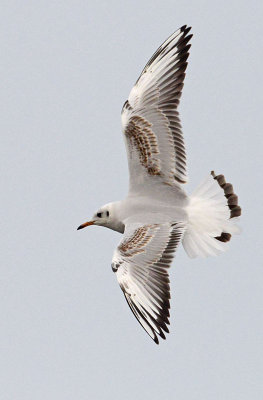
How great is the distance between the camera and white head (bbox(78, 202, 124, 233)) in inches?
323

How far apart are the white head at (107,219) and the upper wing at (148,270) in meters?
0.56

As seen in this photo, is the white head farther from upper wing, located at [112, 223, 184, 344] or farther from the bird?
upper wing, located at [112, 223, 184, 344]

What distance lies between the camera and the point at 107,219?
328 inches

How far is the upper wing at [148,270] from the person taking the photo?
723 centimetres

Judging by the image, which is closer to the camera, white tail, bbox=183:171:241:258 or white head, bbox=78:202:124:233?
white tail, bbox=183:171:241:258

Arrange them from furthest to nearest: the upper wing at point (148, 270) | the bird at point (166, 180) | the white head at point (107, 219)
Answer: the white head at point (107, 219) → the bird at point (166, 180) → the upper wing at point (148, 270)

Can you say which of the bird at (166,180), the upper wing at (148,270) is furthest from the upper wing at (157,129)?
the upper wing at (148,270)

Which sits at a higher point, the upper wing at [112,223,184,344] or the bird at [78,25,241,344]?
the bird at [78,25,241,344]

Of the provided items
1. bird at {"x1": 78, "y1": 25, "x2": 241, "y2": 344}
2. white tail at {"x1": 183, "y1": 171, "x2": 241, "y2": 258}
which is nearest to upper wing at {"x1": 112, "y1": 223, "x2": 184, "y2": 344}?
bird at {"x1": 78, "y1": 25, "x2": 241, "y2": 344}

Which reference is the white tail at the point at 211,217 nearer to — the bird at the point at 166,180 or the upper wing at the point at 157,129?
the bird at the point at 166,180

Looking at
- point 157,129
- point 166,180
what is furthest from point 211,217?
point 157,129

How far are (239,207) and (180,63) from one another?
1.43 m

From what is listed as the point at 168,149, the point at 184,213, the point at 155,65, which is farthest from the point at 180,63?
the point at 184,213

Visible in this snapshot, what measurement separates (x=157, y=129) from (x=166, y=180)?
0.47 metres
